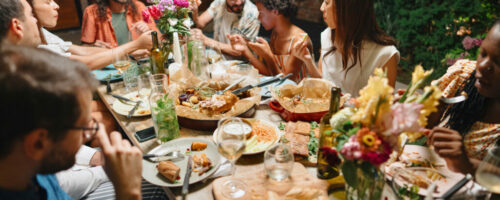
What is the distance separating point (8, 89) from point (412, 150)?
147 cm

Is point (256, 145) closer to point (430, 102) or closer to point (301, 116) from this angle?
point (301, 116)

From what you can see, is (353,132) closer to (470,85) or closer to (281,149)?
(281,149)

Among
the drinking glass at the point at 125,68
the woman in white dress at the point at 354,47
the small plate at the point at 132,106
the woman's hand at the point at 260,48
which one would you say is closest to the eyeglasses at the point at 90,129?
the small plate at the point at 132,106

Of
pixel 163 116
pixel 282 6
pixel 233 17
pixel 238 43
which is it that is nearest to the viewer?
pixel 163 116

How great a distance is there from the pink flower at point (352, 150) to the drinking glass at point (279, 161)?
248 millimetres

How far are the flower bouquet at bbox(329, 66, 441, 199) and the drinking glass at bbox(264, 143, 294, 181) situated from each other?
0.69 ft

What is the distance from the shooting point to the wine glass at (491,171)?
0.91 meters

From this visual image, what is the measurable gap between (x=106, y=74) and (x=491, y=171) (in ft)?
7.78

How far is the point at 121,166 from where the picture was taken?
3.46 ft

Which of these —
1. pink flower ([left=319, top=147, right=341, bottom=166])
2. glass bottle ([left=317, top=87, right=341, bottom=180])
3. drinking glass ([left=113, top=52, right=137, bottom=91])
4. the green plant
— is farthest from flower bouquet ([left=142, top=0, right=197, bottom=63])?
the green plant

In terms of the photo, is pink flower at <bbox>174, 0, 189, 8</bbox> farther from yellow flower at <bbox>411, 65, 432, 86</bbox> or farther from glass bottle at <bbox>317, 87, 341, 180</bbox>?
yellow flower at <bbox>411, 65, 432, 86</bbox>

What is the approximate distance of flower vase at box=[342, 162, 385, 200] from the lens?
90 centimetres

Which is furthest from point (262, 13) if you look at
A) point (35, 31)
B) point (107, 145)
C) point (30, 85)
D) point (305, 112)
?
point (30, 85)

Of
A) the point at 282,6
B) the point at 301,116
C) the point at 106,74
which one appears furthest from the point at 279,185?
the point at 282,6
